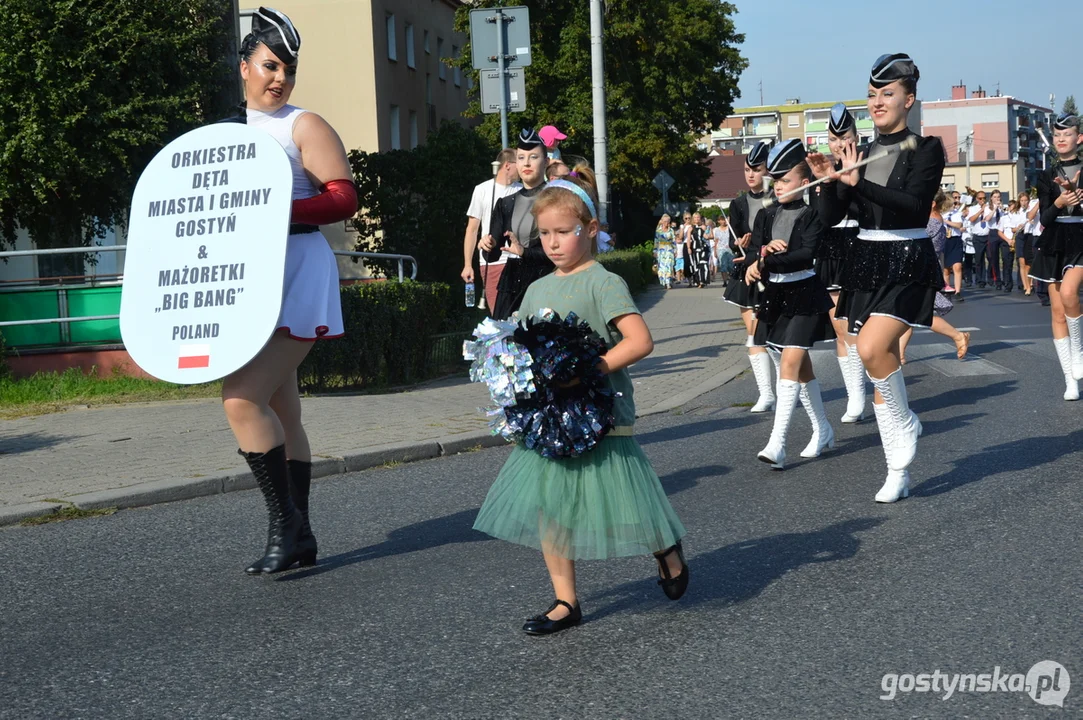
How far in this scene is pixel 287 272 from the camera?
524cm

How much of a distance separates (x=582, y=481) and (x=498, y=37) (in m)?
10.8

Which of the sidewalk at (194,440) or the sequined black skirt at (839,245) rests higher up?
the sequined black skirt at (839,245)

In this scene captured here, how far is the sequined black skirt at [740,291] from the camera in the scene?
339 inches

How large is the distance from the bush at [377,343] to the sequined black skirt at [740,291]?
3.70 m

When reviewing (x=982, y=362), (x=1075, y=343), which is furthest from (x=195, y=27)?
(x=1075, y=343)

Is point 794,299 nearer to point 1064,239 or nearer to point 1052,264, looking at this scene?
point 1064,239

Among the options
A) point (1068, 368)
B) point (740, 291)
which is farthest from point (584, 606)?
point (1068, 368)

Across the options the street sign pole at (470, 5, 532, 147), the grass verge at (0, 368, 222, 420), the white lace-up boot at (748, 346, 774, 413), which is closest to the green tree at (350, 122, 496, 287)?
the street sign pole at (470, 5, 532, 147)

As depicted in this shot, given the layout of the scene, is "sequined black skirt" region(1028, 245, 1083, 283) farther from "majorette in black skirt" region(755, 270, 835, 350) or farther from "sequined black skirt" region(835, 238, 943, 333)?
"sequined black skirt" region(835, 238, 943, 333)

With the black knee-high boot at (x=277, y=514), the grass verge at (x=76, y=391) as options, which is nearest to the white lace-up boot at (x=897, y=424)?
the black knee-high boot at (x=277, y=514)

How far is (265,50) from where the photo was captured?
5.28 metres

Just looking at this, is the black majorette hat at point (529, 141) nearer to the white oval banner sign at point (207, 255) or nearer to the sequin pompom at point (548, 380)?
the white oval banner sign at point (207, 255)

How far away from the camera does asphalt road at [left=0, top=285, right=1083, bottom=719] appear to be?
12.4 ft

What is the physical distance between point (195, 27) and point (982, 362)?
2064 cm
